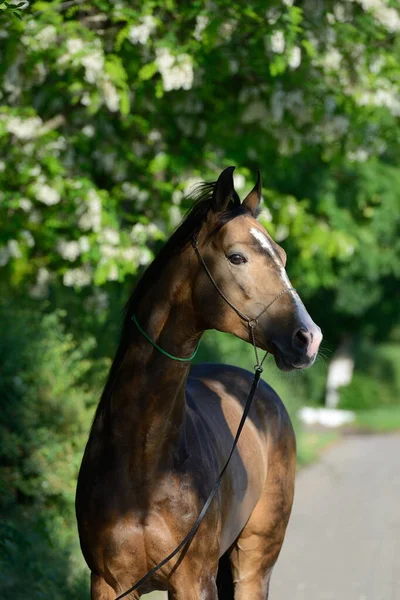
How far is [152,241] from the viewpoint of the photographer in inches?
435

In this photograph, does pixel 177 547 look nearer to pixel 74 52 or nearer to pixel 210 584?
pixel 210 584

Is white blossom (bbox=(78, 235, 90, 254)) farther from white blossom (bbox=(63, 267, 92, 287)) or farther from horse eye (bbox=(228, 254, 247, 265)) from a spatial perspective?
horse eye (bbox=(228, 254, 247, 265))

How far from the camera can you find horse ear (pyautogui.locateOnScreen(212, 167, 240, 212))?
14.5 feet

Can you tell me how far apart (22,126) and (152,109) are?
1.61 metres

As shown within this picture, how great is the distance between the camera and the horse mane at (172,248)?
4633 mm

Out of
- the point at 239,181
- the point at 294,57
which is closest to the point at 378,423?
the point at 239,181

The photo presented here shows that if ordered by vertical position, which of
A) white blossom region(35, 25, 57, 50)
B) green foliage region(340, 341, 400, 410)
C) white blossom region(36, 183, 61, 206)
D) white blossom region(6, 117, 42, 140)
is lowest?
green foliage region(340, 341, 400, 410)

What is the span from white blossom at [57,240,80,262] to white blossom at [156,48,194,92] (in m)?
1.90

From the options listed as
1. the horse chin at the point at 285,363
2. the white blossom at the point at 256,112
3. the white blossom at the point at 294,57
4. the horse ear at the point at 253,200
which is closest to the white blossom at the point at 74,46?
the white blossom at the point at 294,57

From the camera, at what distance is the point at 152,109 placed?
34.3 feet

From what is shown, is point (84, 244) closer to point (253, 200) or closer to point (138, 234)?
point (138, 234)

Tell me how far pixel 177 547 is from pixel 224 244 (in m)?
1.25

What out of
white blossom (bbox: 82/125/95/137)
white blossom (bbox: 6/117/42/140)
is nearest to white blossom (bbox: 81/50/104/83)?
white blossom (bbox: 6/117/42/140)

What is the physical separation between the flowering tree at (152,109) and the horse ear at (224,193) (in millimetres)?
3957
